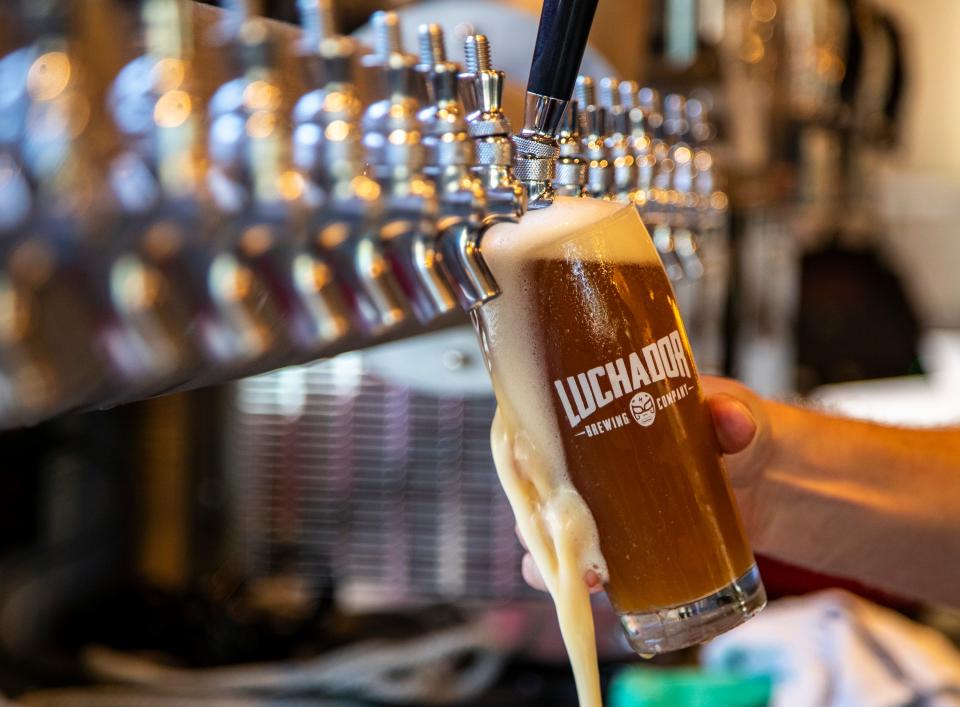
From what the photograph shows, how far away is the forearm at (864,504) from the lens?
121 centimetres

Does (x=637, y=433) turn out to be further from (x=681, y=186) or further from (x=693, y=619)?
(x=681, y=186)

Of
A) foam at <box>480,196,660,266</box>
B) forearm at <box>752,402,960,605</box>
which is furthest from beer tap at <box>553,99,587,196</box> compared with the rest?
forearm at <box>752,402,960,605</box>

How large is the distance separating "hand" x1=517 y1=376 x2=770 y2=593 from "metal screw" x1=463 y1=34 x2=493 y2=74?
0.99 ft

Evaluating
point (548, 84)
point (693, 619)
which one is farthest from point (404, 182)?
point (693, 619)

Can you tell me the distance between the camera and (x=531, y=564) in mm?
911

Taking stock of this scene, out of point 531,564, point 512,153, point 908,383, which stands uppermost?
point 512,153

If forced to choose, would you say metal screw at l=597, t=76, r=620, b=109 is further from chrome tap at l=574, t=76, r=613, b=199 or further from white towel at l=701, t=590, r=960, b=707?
white towel at l=701, t=590, r=960, b=707

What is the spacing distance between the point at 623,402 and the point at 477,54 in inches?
8.8

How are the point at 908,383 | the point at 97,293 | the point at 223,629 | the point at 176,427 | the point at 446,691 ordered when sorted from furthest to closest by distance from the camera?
the point at 908,383, the point at 176,427, the point at 223,629, the point at 446,691, the point at 97,293

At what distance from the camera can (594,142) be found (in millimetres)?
753

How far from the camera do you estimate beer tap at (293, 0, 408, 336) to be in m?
0.48

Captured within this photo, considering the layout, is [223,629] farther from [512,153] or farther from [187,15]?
[187,15]

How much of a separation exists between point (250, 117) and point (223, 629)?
4.93ft

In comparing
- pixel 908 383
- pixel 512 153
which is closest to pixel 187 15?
pixel 512 153
